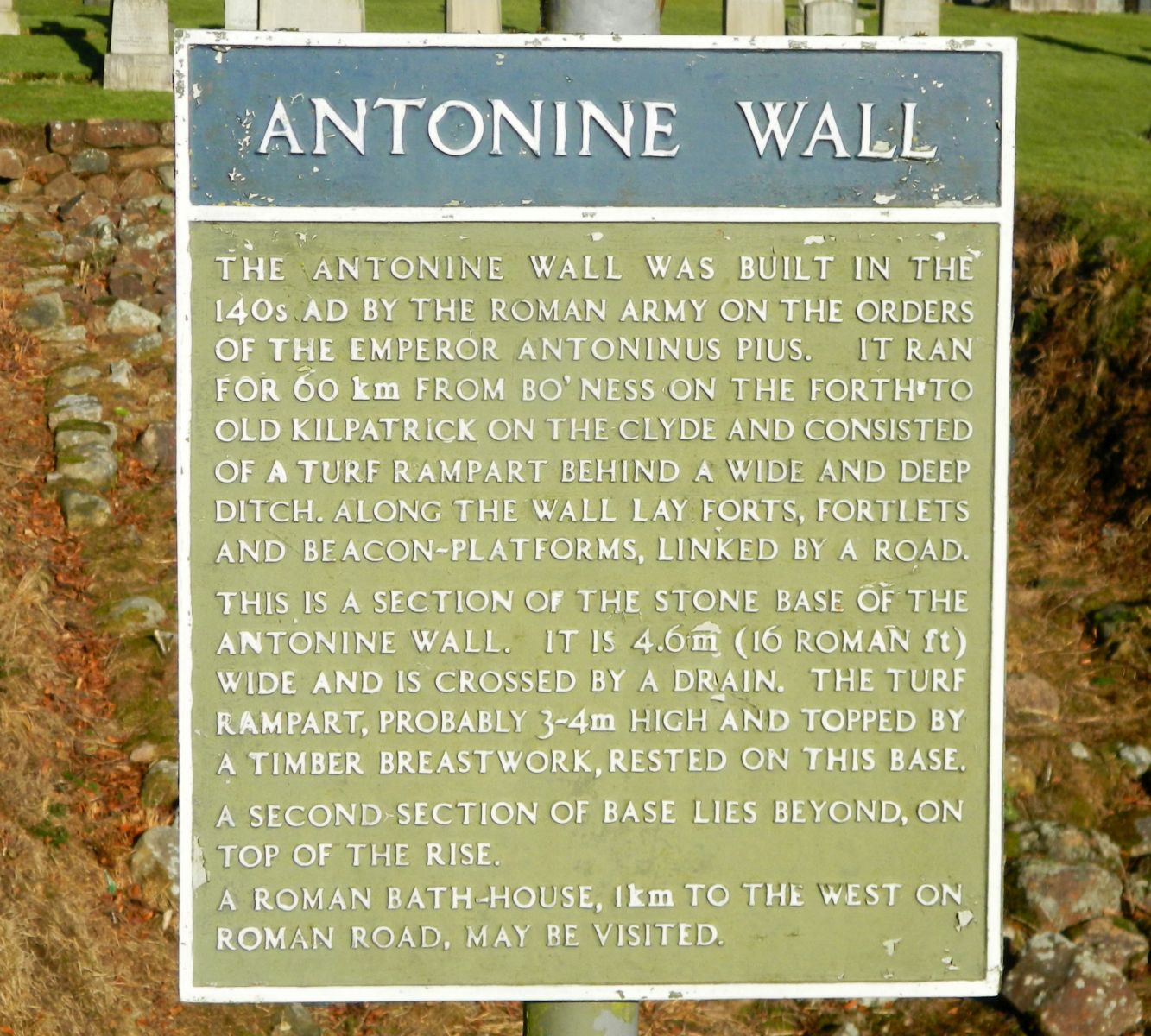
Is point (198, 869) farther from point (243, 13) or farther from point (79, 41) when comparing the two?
point (79, 41)

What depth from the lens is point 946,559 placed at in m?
3.64

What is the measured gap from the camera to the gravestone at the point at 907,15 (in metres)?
14.3

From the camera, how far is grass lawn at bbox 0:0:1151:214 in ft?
35.6

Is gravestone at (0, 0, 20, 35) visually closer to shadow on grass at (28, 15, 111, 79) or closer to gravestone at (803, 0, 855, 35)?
shadow on grass at (28, 15, 111, 79)

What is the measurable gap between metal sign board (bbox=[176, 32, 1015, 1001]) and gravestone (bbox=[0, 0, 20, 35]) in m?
14.5

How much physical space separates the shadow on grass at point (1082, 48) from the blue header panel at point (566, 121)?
646 inches

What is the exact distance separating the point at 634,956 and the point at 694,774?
487 millimetres

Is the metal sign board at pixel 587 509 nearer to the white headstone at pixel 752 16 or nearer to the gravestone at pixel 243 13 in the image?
the gravestone at pixel 243 13

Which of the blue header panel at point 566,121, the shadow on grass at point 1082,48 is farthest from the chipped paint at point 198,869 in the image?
the shadow on grass at point 1082,48

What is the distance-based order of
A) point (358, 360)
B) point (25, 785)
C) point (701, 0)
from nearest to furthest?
1. point (358, 360)
2. point (25, 785)
3. point (701, 0)

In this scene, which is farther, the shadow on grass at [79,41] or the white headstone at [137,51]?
the shadow on grass at [79,41]

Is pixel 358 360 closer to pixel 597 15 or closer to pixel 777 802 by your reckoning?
pixel 597 15

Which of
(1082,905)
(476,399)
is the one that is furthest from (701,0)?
(476,399)

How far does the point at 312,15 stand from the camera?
11.1 m
